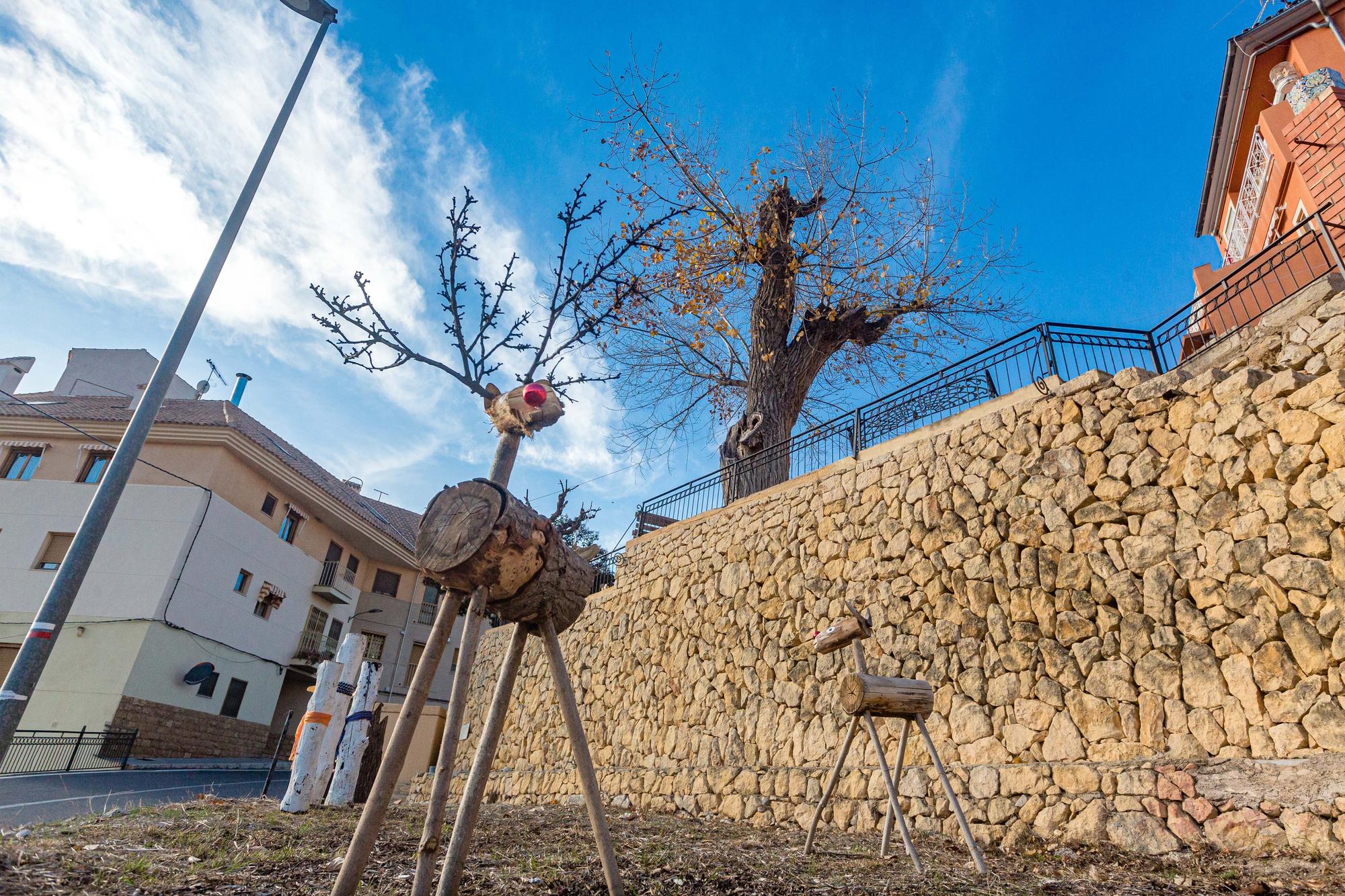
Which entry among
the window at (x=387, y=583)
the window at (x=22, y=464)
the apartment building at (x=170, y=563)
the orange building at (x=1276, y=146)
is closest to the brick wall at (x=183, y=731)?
the apartment building at (x=170, y=563)

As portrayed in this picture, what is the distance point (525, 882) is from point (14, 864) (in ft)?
6.72

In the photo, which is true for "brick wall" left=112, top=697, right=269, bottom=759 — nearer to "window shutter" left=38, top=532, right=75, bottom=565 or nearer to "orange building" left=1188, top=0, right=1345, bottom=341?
"window shutter" left=38, top=532, right=75, bottom=565

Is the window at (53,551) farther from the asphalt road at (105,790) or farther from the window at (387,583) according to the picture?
the window at (387,583)

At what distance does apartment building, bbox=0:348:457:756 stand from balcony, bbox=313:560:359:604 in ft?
0.27

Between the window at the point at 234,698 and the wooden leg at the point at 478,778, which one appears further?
the window at the point at 234,698

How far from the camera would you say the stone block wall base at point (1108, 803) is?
13.7ft

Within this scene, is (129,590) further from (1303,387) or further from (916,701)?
(1303,387)

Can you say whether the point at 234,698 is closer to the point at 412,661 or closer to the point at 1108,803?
the point at 412,661

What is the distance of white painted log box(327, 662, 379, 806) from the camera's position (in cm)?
721

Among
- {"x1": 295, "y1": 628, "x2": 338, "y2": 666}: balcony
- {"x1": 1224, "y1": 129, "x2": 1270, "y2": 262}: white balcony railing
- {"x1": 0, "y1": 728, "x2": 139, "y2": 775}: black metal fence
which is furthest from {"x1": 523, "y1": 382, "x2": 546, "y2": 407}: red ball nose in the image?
{"x1": 295, "y1": 628, "x2": 338, "y2": 666}: balcony

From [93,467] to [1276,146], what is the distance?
2721cm

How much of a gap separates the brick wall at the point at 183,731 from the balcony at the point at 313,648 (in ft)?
7.64

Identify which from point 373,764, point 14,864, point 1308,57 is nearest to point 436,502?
point 14,864

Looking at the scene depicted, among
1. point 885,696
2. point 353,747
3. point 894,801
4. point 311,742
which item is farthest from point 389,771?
point 353,747
